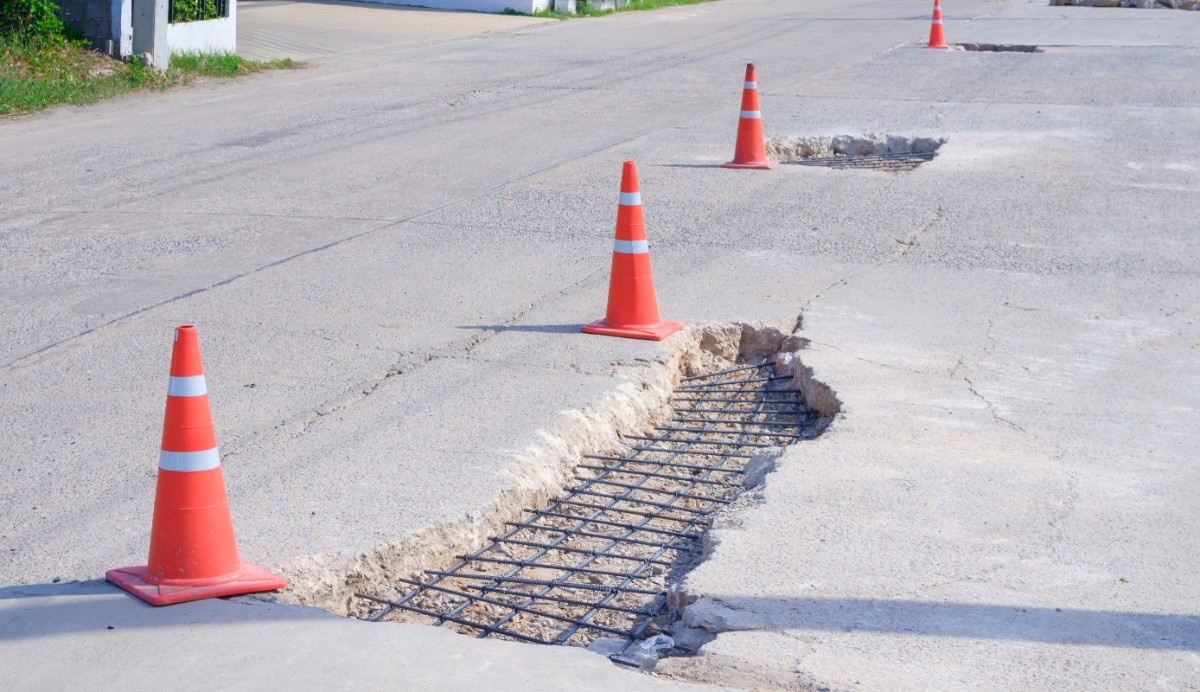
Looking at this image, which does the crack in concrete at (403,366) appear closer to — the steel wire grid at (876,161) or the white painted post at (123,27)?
the steel wire grid at (876,161)

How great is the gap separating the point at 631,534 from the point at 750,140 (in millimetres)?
7072

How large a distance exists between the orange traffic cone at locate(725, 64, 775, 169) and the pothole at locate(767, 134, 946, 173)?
2.43ft

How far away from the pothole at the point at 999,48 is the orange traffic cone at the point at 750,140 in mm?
11930

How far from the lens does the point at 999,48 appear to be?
21.8m

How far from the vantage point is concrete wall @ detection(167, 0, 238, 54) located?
17.7 metres

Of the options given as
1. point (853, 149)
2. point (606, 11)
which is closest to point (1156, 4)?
point (606, 11)

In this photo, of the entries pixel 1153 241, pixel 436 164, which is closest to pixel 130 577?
pixel 1153 241

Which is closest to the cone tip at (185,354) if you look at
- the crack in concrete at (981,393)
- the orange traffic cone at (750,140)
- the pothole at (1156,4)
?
the crack in concrete at (981,393)

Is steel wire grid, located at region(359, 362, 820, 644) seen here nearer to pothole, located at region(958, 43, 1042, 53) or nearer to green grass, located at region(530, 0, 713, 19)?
pothole, located at region(958, 43, 1042, 53)

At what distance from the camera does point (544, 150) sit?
11695mm

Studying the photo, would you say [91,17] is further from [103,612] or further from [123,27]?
[103,612]

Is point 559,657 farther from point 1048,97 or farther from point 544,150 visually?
point 1048,97

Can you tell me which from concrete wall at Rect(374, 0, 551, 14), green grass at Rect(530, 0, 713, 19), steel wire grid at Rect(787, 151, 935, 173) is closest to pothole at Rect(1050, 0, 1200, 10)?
green grass at Rect(530, 0, 713, 19)

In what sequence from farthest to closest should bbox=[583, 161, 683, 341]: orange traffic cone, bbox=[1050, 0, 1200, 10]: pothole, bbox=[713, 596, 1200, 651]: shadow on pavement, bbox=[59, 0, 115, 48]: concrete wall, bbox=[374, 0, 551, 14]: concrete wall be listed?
bbox=[1050, 0, 1200, 10]: pothole, bbox=[374, 0, 551, 14]: concrete wall, bbox=[59, 0, 115, 48]: concrete wall, bbox=[583, 161, 683, 341]: orange traffic cone, bbox=[713, 596, 1200, 651]: shadow on pavement
